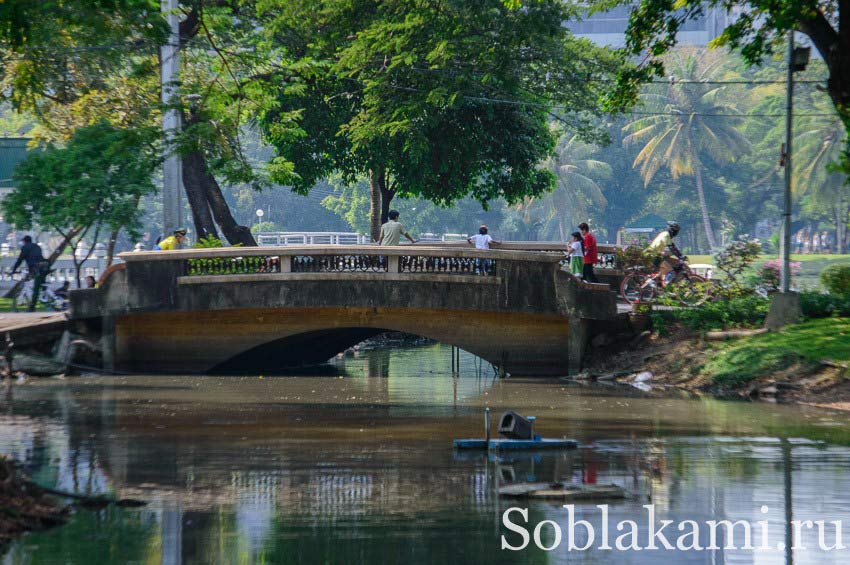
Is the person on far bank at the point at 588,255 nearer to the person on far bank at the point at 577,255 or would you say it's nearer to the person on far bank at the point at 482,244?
the person on far bank at the point at 577,255

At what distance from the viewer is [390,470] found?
48.8ft

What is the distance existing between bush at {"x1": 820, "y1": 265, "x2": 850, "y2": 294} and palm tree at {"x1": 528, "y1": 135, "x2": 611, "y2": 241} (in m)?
57.3

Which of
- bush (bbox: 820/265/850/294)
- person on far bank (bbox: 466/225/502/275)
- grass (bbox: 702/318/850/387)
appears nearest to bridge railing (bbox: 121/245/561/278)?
person on far bank (bbox: 466/225/502/275)

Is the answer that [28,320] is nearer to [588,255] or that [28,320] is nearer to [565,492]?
[588,255]

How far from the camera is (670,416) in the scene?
66.4 feet

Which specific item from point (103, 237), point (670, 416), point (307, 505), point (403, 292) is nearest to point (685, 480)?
point (307, 505)

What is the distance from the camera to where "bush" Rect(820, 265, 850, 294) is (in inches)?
1064

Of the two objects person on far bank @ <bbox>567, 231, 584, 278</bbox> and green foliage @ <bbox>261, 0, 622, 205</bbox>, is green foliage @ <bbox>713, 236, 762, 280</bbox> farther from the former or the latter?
green foliage @ <bbox>261, 0, 622, 205</bbox>

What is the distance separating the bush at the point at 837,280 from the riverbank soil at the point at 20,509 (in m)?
19.4

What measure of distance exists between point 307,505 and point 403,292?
1436 centimetres

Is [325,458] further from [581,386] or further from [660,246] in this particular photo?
[660,246]

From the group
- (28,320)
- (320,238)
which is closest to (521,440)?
(28,320)

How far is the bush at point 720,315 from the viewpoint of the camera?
2606cm

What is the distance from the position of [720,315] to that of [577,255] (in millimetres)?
3764
